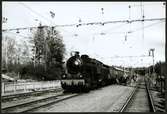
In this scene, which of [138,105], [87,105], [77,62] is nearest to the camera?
[87,105]

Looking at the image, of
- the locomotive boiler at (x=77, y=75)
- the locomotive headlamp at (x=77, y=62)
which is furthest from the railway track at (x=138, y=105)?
the locomotive headlamp at (x=77, y=62)

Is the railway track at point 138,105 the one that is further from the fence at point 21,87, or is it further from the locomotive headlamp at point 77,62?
the fence at point 21,87

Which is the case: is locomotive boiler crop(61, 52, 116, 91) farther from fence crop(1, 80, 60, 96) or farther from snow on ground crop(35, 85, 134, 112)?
fence crop(1, 80, 60, 96)

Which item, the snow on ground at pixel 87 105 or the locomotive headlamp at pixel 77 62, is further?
the locomotive headlamp at pixel 77 62

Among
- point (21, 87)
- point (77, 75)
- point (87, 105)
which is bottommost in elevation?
point (87, 105)

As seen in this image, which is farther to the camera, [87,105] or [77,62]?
[77,62]

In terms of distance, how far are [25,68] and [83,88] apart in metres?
30.8

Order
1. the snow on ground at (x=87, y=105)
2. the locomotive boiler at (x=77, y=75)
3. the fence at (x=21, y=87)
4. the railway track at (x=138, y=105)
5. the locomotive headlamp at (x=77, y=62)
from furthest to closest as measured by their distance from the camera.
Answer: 1. the locomotive headlamp at (x=77, y=62)
2. the locomotive boiler at (x=77, y=75)
3. the fence at (x=21, y=87)
4. the railway track at (x=138, y=105)
5. the snow on ground at (x=87, y=105)

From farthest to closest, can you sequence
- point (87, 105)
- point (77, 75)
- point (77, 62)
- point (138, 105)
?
1. point (77, 62)
2. point (77, 75)
3. point (138, 105)
4. point (87, 105)

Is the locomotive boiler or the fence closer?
the fence

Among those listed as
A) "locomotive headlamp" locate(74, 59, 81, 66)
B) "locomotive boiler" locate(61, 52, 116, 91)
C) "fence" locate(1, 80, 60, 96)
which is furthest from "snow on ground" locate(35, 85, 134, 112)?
"fence" locate(1, 80, 60, 96)

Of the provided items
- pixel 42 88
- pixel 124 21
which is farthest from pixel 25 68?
pixel 124 21

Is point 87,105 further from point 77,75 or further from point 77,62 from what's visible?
point 77,62

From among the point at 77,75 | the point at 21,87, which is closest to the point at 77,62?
the point at 77,75
